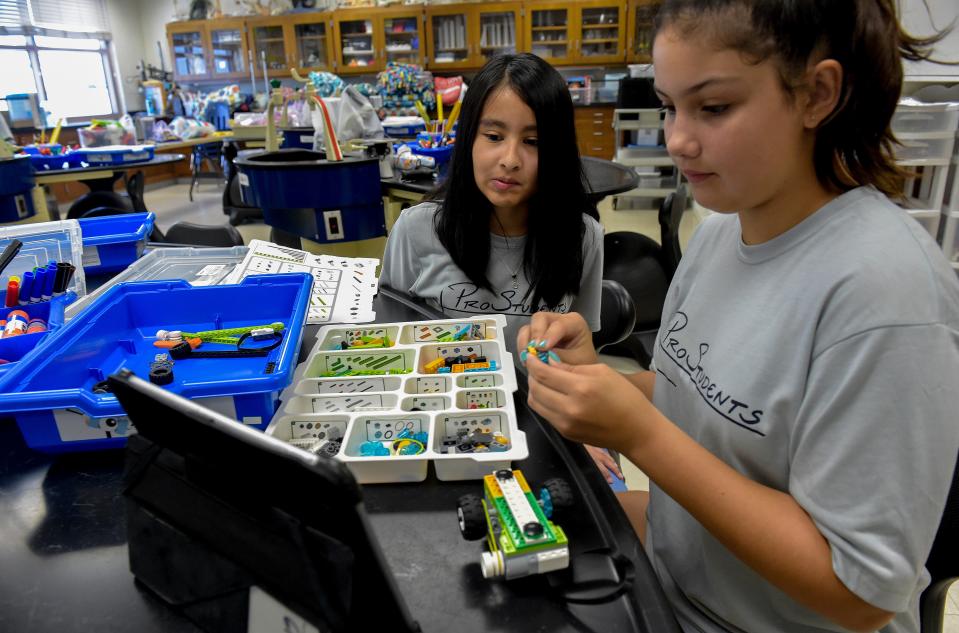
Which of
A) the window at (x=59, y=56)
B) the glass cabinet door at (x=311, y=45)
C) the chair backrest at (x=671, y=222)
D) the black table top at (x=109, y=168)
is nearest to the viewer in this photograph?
the chair backrest at (x=671, y=222)

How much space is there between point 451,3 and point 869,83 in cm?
695

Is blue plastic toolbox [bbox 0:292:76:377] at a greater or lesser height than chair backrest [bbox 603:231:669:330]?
greater

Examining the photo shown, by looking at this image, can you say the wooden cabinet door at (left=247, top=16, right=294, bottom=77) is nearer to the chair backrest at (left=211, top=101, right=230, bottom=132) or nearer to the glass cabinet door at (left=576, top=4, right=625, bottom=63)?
the chair backrest at (left=211, top=101, right=230, bottom=132)

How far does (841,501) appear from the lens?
1.57 ft

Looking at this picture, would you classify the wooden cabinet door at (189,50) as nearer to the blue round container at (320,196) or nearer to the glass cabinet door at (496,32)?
the glass cabinet door at (496,32)

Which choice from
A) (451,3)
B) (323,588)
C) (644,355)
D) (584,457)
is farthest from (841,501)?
(451,3)

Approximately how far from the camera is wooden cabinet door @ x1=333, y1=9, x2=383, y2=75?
6.80 metres

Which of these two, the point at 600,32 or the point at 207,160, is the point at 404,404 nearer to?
the point at 600,32

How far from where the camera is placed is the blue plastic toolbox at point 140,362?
64cm

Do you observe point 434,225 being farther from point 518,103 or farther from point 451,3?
point 451,3

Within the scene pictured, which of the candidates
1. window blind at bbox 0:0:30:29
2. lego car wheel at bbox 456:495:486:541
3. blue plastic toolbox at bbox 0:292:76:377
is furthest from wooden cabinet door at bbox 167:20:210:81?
lego car wheel at bbox 456:495:486:541

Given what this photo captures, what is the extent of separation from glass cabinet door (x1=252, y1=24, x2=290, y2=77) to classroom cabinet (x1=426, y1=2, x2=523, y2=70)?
180 cm

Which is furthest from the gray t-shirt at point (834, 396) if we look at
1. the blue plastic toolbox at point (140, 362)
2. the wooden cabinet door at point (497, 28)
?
the wooden cabinet door at point (497, 28)

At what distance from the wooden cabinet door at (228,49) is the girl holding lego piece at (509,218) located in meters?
7.07
